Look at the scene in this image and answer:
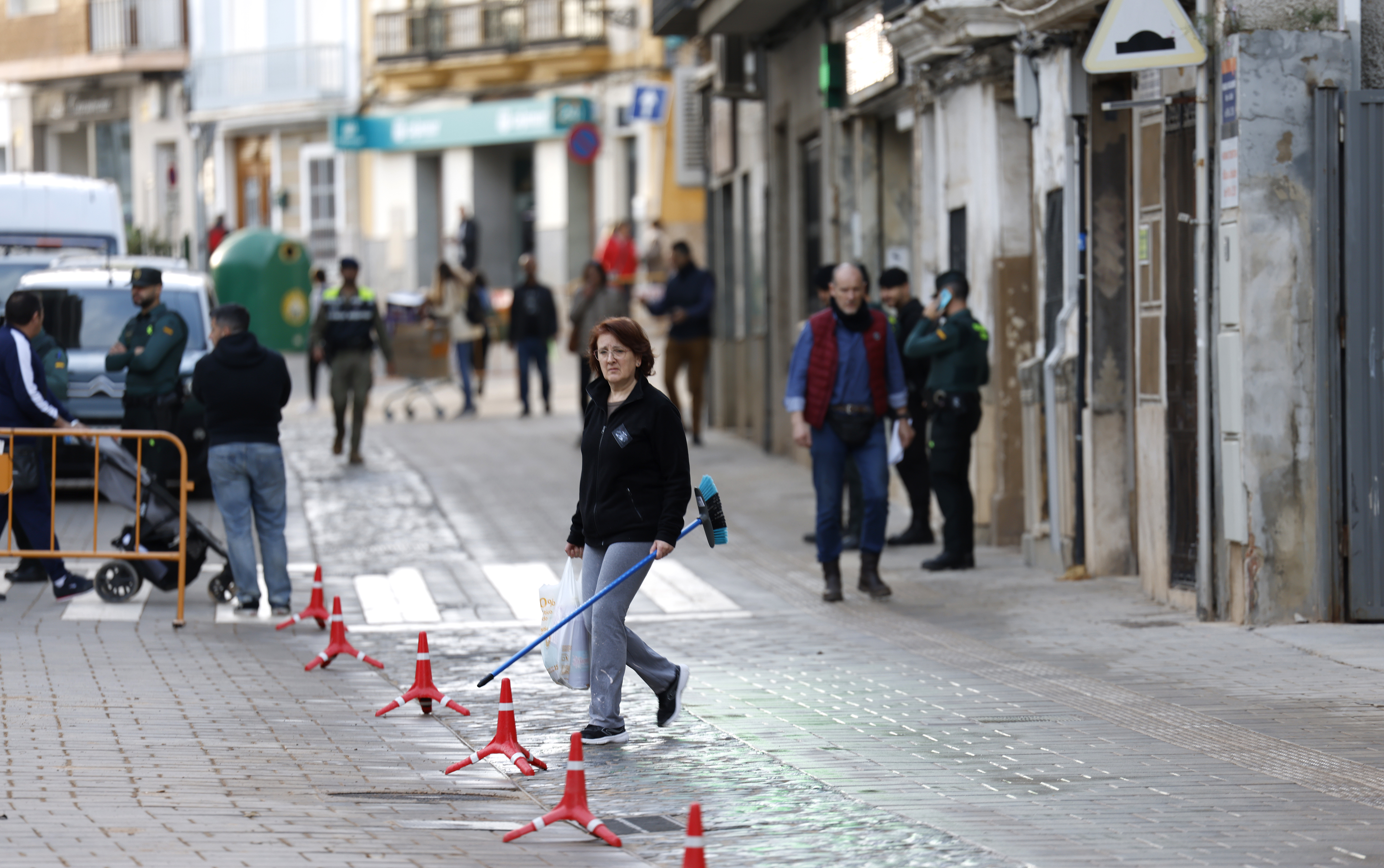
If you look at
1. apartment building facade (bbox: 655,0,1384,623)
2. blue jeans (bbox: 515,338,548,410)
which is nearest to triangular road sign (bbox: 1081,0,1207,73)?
apartment building facade (bbox: 655,0,1384,623)

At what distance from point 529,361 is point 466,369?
0.87 m

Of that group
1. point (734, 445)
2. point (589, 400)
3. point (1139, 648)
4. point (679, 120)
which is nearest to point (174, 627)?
point (589, 400)

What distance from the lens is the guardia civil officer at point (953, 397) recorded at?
42.1 ft

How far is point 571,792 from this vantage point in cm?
616

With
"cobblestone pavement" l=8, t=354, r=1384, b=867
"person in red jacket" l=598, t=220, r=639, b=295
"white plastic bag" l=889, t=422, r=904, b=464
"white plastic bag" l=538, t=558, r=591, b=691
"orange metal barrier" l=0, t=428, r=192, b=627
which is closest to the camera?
"cobblestone pavement" l=8, t=354, r=1384, b=867

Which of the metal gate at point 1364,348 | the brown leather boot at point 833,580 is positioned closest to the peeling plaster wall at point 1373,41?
the metal gate at point 1364,348

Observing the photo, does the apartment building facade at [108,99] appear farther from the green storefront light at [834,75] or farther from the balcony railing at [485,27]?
the green storefront light at [834,75]

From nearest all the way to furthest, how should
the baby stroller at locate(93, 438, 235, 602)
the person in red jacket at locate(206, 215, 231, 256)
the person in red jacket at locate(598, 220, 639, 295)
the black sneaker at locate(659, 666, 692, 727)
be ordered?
the black sneaker at locate(659, 666, 692, 727) < the baby stroller at locate(93, 438, 235, 602) < the person in red jacket at locate(598, 220, 639, 295) < the person in red jacket at locate(206, 215, 231, 256)

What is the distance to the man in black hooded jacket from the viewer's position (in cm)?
1117

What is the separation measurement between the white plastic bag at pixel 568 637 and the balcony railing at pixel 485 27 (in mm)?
31922

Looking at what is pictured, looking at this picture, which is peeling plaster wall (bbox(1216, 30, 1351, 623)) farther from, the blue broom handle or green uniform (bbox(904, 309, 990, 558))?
the blue broom handle

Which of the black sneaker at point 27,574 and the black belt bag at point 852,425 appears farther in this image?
the black sneaker at point 27,574

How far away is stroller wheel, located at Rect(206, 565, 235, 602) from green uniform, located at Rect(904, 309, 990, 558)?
429 centimetres

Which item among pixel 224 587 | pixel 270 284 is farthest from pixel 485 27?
pixel 224 587
